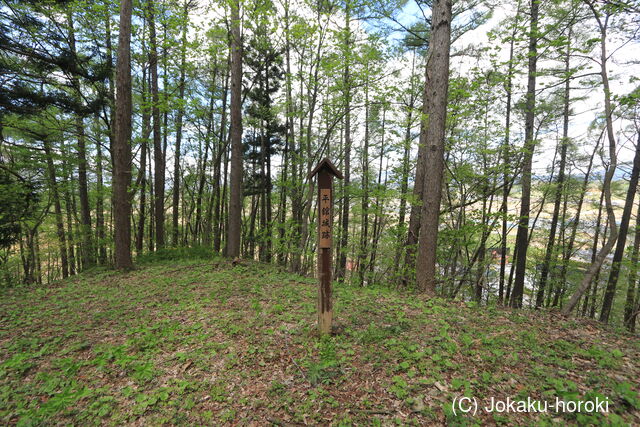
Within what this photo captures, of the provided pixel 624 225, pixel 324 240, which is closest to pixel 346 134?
pixel 324 240

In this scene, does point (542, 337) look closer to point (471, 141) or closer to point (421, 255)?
point (421, 255)

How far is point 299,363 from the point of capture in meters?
3.51

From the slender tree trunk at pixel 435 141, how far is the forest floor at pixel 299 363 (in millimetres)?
816

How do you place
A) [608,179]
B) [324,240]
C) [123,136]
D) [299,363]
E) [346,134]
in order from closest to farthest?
[299,363]
[324,240]
[608,179]
[123,136]
[346,134]

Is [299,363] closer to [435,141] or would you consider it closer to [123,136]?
[435,141]

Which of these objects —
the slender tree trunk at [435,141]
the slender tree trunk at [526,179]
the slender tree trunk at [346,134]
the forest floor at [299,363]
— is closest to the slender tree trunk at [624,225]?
the slender tree trunk at [526,179]

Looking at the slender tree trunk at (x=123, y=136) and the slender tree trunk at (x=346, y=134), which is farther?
the slender tree trunk at (x=346, y=134)

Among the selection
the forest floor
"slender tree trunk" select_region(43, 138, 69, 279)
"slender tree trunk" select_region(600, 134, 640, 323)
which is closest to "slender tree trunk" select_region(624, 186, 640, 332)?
"slender tree trunk" select_region(600, 134, 640, 323)

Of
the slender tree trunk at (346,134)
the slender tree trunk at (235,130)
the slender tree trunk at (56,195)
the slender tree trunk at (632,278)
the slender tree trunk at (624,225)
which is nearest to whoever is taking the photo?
the slender tree trunk at (235,130)

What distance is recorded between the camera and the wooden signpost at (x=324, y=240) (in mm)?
3967

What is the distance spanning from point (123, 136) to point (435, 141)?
8.66 m

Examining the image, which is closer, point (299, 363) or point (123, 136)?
point (299, 363)

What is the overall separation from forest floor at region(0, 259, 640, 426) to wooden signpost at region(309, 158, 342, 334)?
0.35 m

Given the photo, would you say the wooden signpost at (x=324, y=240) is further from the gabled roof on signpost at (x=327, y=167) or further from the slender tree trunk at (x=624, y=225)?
the slender tree trunk at (x=624, y=225)
